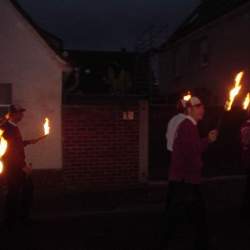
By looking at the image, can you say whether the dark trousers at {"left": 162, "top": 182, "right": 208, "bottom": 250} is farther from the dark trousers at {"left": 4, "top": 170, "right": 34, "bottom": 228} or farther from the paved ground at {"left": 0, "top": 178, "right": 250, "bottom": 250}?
the dark trousers at {"left": 4, "top": 170, "right": 34, "bottom": 228}

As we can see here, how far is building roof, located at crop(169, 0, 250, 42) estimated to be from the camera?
20.5 m

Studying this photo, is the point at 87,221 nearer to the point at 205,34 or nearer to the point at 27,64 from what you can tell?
the point at 27,64

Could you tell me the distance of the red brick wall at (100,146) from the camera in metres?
12.3

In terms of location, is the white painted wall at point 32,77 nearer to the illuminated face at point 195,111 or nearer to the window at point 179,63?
the illuminated face at point 195,111

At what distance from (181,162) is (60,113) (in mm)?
5587

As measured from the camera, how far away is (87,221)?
937cm

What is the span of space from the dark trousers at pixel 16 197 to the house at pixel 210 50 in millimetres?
11470

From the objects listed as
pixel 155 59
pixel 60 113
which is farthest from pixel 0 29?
pixel 155 59

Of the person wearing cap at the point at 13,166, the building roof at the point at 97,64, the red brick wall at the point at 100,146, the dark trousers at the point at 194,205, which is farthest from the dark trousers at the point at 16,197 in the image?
the building roof at the point at 97,64

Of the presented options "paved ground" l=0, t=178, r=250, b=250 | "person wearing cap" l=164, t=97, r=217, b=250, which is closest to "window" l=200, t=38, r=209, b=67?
"paved ground" l=0, t=178, r=250, b=250

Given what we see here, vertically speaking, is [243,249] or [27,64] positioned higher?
[27,64]

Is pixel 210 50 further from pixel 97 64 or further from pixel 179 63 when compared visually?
pixel 97 64

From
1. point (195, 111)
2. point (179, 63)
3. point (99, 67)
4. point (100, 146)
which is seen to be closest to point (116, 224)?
point (195, 111)

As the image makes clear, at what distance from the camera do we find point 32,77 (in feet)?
39.6
